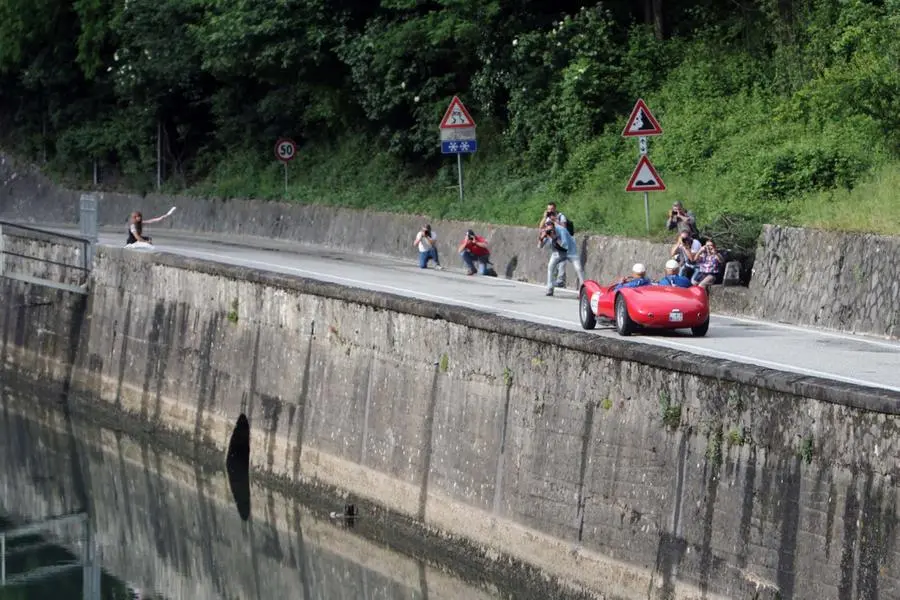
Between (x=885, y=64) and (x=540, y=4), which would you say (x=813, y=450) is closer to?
(x=885, y=64)

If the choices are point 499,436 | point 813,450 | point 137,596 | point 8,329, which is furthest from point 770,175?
point 8,329

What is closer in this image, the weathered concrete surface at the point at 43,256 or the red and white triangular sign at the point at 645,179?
the red and white triangular sign at the point at 645,179

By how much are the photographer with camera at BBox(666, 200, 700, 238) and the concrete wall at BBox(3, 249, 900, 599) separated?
5.92 m

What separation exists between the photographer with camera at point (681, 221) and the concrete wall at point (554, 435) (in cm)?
592

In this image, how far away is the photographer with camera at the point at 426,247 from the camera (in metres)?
34.8

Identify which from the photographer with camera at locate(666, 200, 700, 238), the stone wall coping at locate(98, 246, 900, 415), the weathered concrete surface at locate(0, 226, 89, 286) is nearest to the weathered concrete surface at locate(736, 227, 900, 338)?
the photographer with camera at locate(666, 200, 700, 238)

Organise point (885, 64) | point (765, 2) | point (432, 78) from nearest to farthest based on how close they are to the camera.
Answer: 1. point (885, 64)
2. point (765, 2)
3. point (432, 78)

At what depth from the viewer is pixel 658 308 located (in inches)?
859

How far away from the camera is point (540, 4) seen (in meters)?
38.8

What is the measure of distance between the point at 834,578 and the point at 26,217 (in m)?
47.9

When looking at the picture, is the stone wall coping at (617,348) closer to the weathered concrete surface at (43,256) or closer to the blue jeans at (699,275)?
the blue jeans at (699,275)

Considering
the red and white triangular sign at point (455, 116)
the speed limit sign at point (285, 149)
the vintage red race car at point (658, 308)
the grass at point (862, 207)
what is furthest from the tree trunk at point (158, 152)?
the vintage red race car at point (658, 308)

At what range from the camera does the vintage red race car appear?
21.8 meters

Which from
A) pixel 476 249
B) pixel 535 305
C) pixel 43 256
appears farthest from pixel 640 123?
pixel 43 256
